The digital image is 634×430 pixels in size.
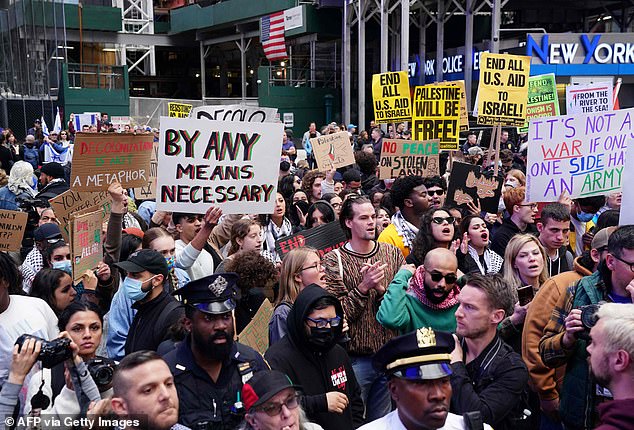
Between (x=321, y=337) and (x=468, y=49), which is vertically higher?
(x=468, y=49)

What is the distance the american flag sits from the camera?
A: 1361 inches

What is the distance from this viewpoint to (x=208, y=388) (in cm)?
386

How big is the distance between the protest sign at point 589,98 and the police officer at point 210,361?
940cm

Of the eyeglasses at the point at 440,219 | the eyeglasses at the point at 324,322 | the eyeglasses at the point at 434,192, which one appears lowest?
the eyeglasses at the point at 324,322

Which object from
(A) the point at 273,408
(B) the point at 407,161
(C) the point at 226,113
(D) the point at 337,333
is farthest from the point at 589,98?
(A) the point at 273,408

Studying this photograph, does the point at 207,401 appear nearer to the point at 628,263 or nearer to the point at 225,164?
the point at 628,263

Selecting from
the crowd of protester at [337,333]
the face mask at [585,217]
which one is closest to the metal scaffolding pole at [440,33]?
the face mask at [585,217]

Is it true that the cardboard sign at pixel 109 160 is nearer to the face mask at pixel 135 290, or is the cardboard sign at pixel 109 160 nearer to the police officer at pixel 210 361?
the face mask at pixel 135 290

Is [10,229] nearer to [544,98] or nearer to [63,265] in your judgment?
[63,265]

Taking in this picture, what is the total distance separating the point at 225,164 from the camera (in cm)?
668

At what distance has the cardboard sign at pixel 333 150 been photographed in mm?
11695

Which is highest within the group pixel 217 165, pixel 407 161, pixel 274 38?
pixel 274 38

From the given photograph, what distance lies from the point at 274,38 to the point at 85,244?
3045 centimetres

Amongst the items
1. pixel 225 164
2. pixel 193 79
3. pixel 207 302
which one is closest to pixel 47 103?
pixel 193 79
